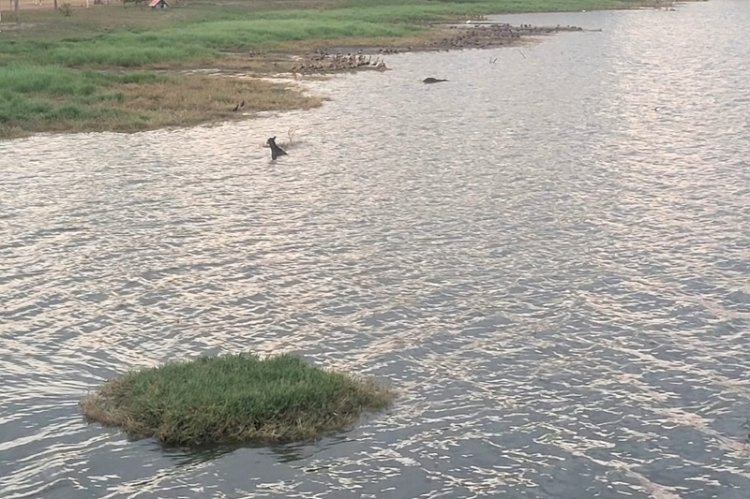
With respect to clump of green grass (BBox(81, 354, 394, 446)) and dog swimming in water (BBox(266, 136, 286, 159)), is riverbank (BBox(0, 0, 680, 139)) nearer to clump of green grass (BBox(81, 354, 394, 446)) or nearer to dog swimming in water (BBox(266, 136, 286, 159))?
dog swimming in water (BBox(266, 136, 286, 159))

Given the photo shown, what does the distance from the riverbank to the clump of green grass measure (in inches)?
1016

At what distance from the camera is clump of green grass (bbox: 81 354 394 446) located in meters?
12.7

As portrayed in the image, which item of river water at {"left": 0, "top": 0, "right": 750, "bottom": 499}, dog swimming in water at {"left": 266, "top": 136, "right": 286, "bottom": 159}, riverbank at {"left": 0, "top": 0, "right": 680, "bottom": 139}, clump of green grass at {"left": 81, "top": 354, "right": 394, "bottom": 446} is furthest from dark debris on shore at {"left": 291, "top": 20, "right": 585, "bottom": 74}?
clump of green grass at {"left": 81, "top": 354, "right": 394, "bottom": 446}

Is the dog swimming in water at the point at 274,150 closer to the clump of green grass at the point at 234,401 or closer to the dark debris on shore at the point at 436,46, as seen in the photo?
Result: the clump of green grass at the point at 234,401

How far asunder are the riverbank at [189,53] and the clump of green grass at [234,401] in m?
25.8

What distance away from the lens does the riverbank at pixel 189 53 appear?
137 feet

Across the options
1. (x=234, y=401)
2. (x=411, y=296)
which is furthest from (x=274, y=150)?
(x=234, y=401)

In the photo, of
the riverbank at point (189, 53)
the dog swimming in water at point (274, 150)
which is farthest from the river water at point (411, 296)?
the riverbank at point (189, 53)

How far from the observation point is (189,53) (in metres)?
65.3

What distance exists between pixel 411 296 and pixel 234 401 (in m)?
6.37

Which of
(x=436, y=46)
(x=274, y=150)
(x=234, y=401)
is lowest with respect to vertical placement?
(x=234, y=401)

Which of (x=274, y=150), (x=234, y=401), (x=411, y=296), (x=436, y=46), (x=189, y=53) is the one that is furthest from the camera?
(x=436, y=46)

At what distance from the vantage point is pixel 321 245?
73.5ft

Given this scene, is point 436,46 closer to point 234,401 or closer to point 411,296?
point 411,296
